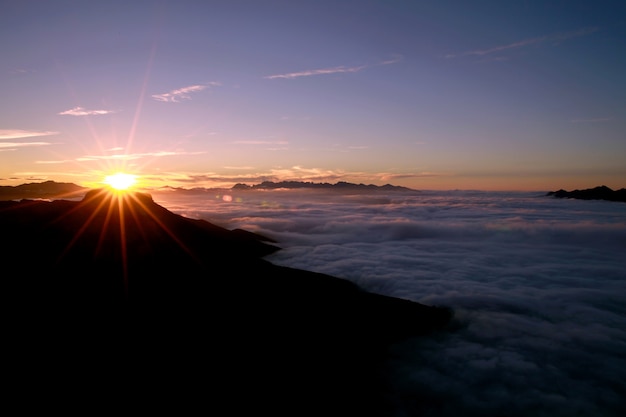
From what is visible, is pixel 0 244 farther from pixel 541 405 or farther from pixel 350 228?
pixel 350 228

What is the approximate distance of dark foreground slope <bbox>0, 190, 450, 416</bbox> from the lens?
29.2 feet

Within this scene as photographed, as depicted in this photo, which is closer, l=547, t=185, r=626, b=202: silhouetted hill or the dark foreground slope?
the dark foreground slope

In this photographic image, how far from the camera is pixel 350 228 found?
78.0 metres

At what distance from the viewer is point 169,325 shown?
467 inches

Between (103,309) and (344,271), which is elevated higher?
(103,309)

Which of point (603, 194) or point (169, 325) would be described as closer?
point (169, 325)

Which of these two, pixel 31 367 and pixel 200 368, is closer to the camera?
pixel 31 367

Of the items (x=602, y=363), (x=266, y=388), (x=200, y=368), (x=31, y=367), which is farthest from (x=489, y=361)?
(x=31, y=367)

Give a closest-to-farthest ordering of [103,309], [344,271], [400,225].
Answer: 1. [103,309]
2. [344,271]
3. [400,225]

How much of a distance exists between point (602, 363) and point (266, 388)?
1440 centimetres

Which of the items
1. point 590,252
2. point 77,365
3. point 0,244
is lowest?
point 590,252

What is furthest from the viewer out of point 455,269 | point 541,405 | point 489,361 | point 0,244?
point 455,269

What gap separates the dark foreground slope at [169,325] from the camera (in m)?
8.91

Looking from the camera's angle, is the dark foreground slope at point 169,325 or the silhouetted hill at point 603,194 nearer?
the dark foreground slope at point 169,325
